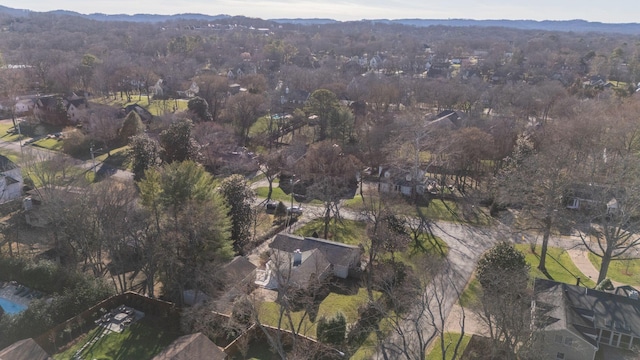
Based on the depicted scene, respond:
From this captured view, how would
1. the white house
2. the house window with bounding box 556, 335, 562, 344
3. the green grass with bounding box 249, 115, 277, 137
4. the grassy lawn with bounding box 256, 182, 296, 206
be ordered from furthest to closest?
the green grass with bounding box 249, 115, 277, 137, the grassy lawn with bounding box 256, 182, 296, 206, the white house, the house window with bounding box 556, 335, 562, 344

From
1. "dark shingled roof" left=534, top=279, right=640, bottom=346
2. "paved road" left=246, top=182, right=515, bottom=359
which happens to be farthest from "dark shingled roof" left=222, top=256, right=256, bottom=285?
"dark shingled roof" left=534, top=279, right=640, bottom=346

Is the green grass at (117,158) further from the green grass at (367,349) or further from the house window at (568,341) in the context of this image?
the house window at (568,341)

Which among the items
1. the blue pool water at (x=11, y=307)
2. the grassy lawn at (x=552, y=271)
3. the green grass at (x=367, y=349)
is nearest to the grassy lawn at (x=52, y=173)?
the blue pool water at (x=11, y=307)

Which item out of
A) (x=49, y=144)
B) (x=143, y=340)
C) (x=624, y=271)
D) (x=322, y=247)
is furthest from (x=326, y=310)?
(x=49, y=144)

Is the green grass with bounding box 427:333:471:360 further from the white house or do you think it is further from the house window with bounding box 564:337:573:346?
the white house

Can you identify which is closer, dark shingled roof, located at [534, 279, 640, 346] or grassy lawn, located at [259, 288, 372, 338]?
dark shingled roof, located at [534, 279, 640, 346]

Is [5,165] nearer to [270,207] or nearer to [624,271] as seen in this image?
[270,207]

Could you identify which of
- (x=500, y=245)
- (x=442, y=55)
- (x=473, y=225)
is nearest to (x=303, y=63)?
(x=442, y=55)
